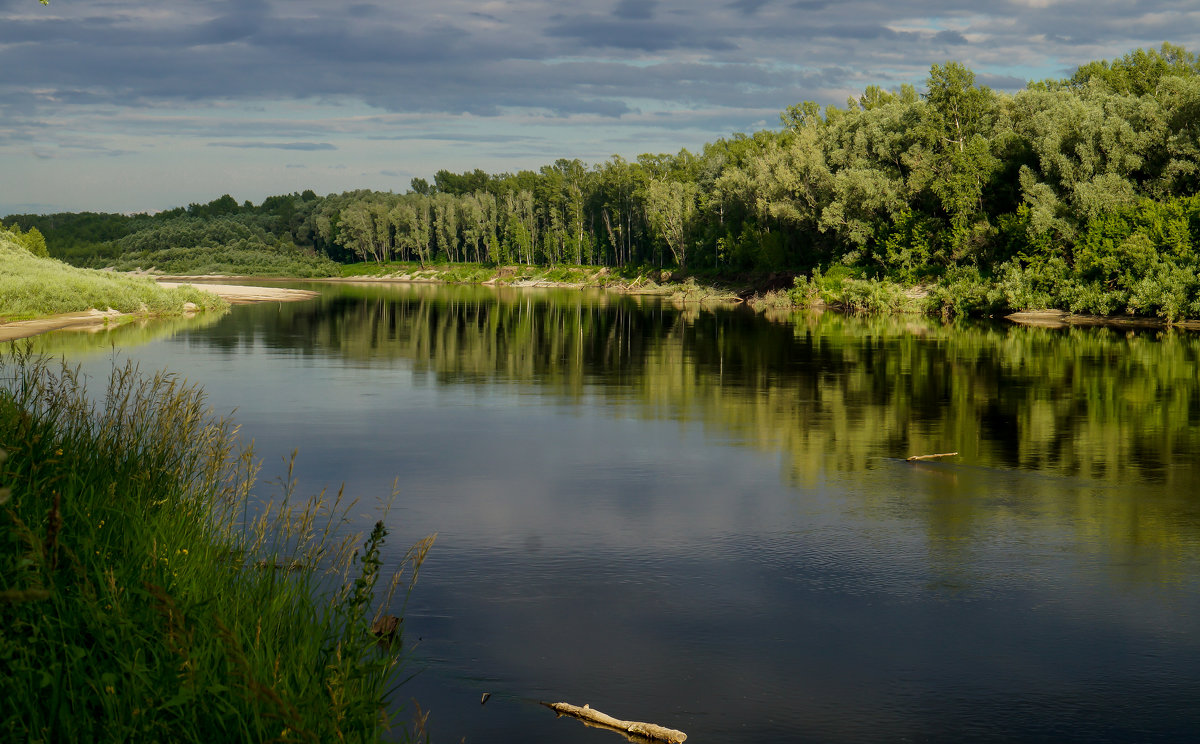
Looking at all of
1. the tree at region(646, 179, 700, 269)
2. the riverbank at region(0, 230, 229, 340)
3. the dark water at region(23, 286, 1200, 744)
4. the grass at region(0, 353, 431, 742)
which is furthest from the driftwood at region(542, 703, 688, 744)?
the tree at region(646, 179, 700, 269)

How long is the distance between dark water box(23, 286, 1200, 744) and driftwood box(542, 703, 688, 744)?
0.14 metres

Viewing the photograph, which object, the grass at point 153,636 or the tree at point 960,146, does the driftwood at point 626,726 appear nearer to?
the grass at point 153,636

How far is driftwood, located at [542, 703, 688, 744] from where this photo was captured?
8769 millimetres

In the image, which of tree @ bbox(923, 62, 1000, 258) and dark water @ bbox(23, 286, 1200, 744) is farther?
tree @ bbox(923, 62, 1000, 258)

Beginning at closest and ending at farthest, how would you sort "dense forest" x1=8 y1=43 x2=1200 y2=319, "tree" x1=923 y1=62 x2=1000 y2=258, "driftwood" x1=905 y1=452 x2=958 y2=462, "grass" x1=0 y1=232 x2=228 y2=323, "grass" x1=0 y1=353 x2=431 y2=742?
"grass" x1=0 y1=353 x2=431 y2=742
"driftwood" x1=905 y1=452 x2=958 y2=462
"grass" x1=0 y1=232 x2=228 y2=323
"dense forest" x1=8 y1=43 x2=1200 y2=319
"tree" x1=923 y1=62 x2=1000 y2=258

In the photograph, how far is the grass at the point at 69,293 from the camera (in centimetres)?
5778

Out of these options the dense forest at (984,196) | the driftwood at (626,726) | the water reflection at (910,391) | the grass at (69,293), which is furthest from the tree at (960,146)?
the driftwood at (626,726)

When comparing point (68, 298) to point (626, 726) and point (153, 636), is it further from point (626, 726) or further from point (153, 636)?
point (626, 726)

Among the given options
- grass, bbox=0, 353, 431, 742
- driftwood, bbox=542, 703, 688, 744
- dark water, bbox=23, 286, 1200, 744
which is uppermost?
grass, bbox=0, 353, 431, 742

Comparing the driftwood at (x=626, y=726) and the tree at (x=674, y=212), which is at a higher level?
the tree at (x=674, y=212)

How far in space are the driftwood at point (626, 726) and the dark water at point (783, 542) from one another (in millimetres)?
141

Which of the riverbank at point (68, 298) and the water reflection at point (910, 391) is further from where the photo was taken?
the riverbank at point (68, 298)

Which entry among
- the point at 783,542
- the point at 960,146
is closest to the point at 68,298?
the point at 783,542

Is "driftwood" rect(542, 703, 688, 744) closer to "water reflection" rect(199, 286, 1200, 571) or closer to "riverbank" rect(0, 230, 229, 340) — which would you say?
"water reflection" rect(199, 286, 1200, 571)
